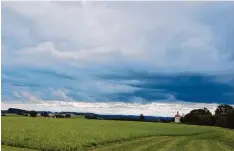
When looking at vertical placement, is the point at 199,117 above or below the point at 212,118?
above

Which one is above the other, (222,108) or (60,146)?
(222,108)

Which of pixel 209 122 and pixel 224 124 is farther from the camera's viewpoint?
pixel 209 122

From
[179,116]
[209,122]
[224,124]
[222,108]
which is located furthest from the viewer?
[222,108]

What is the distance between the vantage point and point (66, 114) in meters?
167

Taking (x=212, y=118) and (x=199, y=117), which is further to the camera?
(x=199, y=117)

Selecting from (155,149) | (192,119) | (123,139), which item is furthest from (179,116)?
(155,149)

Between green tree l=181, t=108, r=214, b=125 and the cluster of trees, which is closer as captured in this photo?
the cluster of trees

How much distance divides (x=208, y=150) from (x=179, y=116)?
464ft

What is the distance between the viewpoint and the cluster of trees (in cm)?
13388

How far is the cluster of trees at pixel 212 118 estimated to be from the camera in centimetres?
13388

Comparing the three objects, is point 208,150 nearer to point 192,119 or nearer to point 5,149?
point 5,149

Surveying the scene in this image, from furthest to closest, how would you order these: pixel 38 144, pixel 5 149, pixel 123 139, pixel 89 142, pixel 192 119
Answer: pixel 192 119
pixel 123 139
pixel 89 142
pixel 38 144
pixel 5 149

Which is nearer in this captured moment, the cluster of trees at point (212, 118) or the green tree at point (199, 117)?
the cluster of trees at point (212, 118)

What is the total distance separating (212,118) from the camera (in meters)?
150
